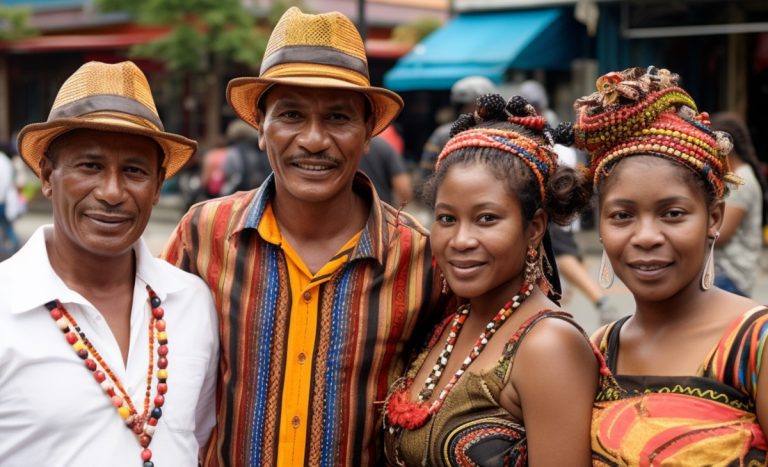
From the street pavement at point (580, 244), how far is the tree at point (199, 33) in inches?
123

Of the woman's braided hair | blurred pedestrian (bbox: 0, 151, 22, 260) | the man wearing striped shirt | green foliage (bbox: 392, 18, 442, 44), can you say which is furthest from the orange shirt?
green foliage (bbox: 392, 18, 442, 44)

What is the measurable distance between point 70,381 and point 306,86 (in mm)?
1134

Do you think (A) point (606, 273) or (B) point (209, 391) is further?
(B) point (209, 391)

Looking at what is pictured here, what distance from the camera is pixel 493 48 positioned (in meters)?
15.1

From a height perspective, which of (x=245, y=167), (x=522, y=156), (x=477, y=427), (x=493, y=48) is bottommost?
(x=477, y=427)

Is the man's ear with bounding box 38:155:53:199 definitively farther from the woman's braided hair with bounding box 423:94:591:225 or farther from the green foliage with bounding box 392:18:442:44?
the green foliage with bounding box 392:18:442:44

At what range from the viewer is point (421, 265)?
3230mm

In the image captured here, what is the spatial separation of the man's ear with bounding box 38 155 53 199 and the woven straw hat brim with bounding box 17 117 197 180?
2 centimetres

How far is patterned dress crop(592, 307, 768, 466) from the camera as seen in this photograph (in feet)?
7.73

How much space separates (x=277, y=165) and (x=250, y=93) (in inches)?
11.2

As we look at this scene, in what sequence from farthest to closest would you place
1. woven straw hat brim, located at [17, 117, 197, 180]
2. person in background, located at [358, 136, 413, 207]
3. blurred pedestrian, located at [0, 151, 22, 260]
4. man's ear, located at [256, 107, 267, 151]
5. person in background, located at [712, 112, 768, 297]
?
blurred pedestrian, located at [0, 151, 22, 260]
person in background, located at [358, 136, 413, 207]
person in background, located at [712, 112, 768, 297]
man's ear, located at [256, 107, 267, 151]
woven straw hat brim, located at [17, 117, 197, 180]

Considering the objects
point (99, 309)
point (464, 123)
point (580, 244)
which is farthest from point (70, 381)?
point (580, 244)

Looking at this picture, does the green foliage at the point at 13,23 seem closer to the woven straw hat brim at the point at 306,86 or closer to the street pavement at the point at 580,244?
the street pavement at the point at 580,244

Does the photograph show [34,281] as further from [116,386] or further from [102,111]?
[102,111]
